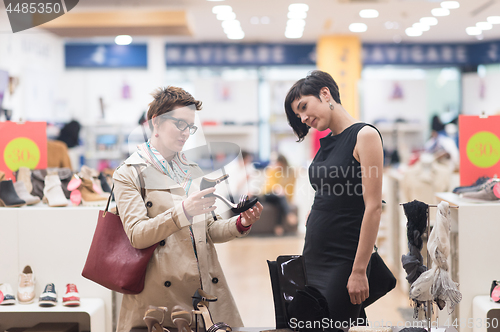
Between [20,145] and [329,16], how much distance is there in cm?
559

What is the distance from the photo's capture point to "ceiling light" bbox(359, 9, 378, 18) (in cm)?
680

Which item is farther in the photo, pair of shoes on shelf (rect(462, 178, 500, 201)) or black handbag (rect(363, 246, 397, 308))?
pair of shoes on shelf (rect(462, 178, 500, 201))

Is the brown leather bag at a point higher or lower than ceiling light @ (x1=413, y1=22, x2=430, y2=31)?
lower

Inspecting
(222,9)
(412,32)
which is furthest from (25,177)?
(412,32)

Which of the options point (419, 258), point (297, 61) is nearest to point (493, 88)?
point (297, 61)

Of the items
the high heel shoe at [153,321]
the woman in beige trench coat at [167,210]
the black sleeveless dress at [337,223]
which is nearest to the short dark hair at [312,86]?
the black sleeveless dress at [337,223]

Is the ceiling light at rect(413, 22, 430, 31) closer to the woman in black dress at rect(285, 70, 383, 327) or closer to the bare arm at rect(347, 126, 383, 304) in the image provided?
the woman in black dress at rect(285, 70, 383, 327)

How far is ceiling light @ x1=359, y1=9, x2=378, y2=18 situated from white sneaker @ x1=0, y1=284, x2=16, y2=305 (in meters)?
6.17

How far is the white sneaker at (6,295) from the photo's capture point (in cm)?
214

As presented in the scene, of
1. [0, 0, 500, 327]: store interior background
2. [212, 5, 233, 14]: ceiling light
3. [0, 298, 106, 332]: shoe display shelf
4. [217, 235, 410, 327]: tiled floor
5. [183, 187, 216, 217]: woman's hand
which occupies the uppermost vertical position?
[212, 5, 233, 14]: ceiling light

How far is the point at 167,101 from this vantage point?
5.07 ft

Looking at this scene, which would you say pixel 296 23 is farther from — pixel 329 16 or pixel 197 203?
pixel 197 203

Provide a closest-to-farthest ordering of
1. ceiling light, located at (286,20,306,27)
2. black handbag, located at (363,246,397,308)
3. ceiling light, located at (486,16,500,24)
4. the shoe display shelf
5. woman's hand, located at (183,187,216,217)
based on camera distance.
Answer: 1. woman's hand, located at (183,187,216,217)
2. black handbag, located at (363,246,397,308)
3. the shoe display shelf
4. ceiling light, located at (486,16,500,24)
5. ceiling light, located at (286,20,306,27)

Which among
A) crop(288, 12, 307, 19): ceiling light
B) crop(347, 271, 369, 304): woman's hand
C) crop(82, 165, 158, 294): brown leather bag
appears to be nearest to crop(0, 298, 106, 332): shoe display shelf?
crop(82, 165, 158, 294): brown leather bag
